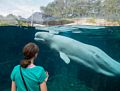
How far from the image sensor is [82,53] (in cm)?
687

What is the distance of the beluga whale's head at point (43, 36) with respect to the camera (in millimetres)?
6650

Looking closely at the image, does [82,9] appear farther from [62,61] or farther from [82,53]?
[62,61]

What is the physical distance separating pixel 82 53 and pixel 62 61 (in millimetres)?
446

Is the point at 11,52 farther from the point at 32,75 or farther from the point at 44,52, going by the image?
the point at 32,75

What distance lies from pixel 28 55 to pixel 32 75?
214 millimetres

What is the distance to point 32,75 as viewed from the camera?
11.6ft

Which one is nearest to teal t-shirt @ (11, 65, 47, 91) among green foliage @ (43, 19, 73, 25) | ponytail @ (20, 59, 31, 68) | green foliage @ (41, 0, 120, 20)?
ponytail @ (20, 59, 31, 68)

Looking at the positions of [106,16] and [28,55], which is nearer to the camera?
[28,55]

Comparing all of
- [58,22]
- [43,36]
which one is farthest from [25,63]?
[58,22]

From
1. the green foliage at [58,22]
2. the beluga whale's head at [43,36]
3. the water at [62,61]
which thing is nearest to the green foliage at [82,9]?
the green foliage at [58,22]

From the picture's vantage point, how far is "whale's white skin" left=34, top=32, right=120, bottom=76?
22.2 feet

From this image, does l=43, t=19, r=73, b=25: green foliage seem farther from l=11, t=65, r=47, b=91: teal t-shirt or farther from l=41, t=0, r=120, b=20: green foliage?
l=11, t=65, r=47, b=91: teal t-shirt

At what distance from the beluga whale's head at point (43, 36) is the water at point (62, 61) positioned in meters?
0.10

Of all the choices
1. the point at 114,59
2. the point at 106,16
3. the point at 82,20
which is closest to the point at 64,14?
the point at 82,20
